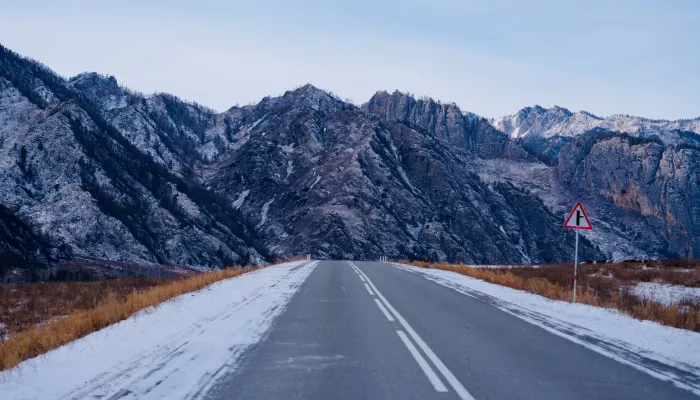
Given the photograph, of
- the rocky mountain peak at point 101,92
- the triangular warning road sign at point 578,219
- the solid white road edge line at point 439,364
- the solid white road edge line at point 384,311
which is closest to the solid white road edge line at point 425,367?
the solid white road edge line at point 439,364

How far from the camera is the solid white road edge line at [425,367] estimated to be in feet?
20.8

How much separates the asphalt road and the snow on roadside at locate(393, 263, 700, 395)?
1.24ft

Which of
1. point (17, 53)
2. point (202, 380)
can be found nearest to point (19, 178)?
point (17, 53)

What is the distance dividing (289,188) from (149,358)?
397 ft

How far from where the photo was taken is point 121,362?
7289mm

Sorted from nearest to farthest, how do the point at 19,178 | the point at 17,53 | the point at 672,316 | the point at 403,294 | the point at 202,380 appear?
the point at 202,380 < the point at 672,316 < the point at 403,294 < the point at 19,178 < the point at 17,53

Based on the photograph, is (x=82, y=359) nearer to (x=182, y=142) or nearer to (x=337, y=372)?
(x=337, y=372)

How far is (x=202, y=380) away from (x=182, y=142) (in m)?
173

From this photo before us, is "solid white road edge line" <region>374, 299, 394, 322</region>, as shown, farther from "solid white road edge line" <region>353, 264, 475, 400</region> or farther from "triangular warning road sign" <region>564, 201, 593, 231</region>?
"triangular warning road sign" <region>564, 201, 593, 231</region>

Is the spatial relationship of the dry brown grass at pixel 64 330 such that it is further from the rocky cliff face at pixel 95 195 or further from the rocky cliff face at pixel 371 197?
the rocky cliff face at pixel 371 197

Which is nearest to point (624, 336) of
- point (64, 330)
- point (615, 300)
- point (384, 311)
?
point (384, 311)

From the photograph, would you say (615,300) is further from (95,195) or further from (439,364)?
(95,195)

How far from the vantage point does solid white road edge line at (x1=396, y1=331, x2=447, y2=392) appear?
635cm

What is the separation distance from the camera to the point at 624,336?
10.3 metres
